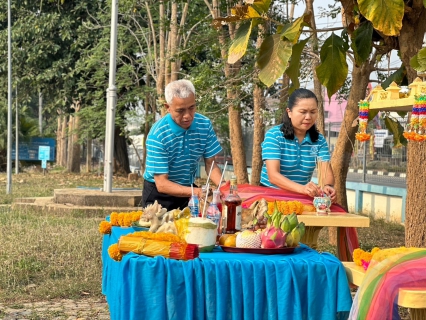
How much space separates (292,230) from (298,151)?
1.73m

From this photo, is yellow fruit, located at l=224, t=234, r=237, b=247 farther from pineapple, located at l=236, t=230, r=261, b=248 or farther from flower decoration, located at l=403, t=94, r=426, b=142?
flower decoration, located at l=403, t=94, r=426, b=142

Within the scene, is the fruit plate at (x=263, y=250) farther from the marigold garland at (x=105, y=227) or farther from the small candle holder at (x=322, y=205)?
the small candle holder at (x=322, y=205)

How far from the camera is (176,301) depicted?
3.72 m

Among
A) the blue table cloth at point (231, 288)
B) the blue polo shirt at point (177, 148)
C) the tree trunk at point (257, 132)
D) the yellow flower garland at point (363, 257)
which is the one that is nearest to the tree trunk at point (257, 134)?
the tree trunk at point (257, 132)

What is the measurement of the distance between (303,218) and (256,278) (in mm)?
1616

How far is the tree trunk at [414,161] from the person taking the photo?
572 centimetres

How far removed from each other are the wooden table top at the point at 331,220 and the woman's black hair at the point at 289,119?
0.60 meters

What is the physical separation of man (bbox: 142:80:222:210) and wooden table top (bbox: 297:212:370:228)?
0.65m

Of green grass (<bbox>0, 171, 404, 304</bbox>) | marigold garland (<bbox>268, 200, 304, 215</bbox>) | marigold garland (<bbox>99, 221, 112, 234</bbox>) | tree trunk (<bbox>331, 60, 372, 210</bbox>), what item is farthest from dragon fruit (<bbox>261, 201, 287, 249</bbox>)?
tree trunk (<bbox>331, 60, 372, 210</bbox>)

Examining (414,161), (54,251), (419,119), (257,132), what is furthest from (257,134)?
(419,119)

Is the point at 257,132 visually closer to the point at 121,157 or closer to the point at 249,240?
the point at 249,240

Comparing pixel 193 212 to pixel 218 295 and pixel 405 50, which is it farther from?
pixel 405 50

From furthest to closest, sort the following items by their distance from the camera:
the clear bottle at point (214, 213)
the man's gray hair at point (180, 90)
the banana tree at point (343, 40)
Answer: the man's gray hair at point (180, 90) < the banana tree at point (343, 40) < the clear bottle at point (214, 213)

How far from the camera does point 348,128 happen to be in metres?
10.2
